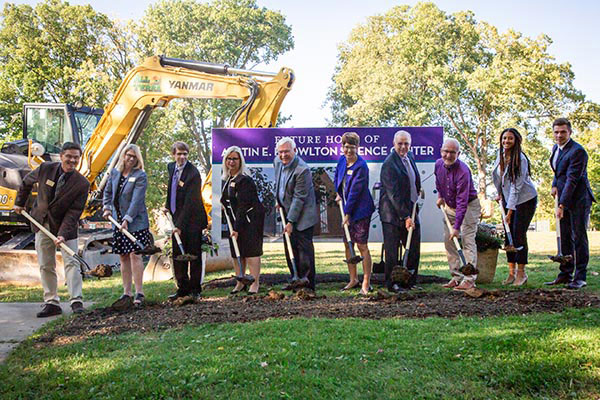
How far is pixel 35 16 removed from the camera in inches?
1188

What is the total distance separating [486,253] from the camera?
7.93 meters

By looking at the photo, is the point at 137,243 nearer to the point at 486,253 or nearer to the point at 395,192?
the point at 395,192

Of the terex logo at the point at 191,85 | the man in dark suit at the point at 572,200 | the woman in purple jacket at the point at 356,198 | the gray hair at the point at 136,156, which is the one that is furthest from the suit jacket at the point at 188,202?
the man in dark suit at the point at 572,200

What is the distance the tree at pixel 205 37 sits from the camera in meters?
31.8

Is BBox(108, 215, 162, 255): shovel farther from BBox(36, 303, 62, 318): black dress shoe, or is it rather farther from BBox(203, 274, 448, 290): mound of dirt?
BBox(203, 274, 448, 290): mound of dirt

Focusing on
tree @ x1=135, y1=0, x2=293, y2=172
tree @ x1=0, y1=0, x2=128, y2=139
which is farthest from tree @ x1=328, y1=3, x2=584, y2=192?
tree @ x1=0, y1=0, x2=128, y2=139

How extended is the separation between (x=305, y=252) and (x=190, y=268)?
1445 millimetres

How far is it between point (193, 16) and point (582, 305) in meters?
31.0

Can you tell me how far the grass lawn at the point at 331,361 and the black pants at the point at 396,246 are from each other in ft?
6.37

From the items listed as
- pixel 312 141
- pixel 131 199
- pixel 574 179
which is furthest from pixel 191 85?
pixel 574 179

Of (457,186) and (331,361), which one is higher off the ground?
(457,186)

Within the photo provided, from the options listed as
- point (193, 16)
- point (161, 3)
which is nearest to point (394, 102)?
point (193, 16)

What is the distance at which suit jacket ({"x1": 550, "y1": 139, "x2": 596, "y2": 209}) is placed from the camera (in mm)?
7102

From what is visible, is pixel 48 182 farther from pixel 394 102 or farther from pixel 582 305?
pixel 394 102
